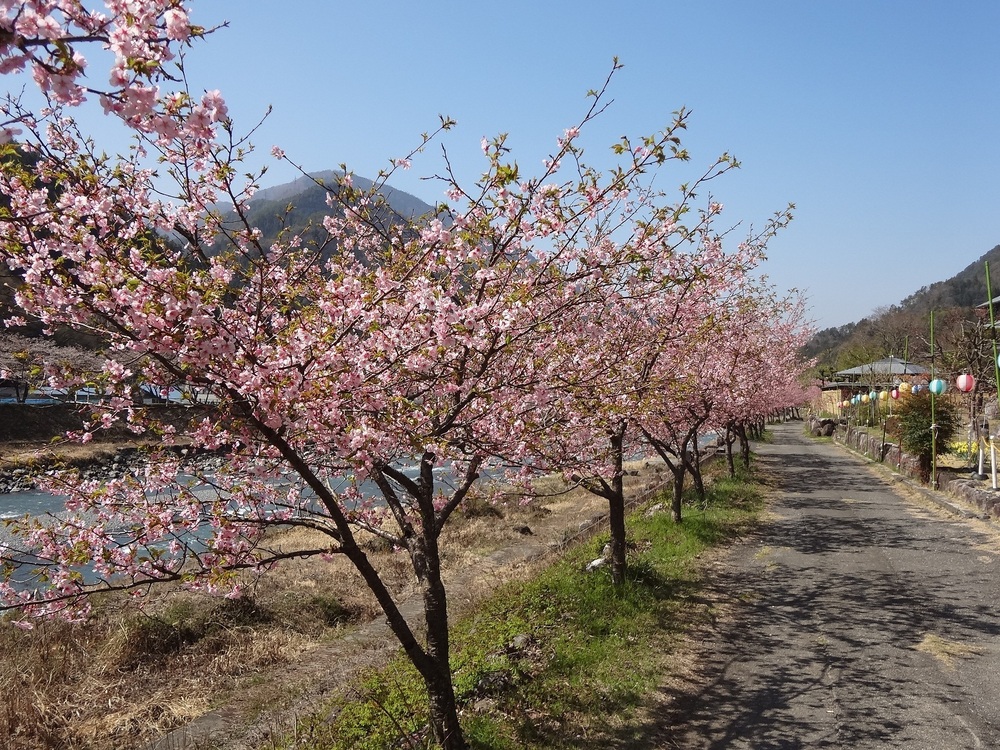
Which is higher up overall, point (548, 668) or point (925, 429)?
point (925, 429)

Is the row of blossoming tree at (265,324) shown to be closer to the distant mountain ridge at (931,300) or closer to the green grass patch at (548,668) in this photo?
the green grass patch at (548,668)

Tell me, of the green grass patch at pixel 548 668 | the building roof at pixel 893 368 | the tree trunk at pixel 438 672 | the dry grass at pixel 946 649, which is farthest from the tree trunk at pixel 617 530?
the building roof at pixel 893 368

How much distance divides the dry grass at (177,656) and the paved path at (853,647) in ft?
14.5

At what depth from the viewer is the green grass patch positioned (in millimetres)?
5555

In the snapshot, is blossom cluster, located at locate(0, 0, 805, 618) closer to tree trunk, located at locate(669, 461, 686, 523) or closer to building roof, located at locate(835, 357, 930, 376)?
tree trunk, located at locate(669, 461, 686, 523)

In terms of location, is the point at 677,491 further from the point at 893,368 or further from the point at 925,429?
the point at 893,368

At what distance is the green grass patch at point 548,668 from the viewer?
5555 mm

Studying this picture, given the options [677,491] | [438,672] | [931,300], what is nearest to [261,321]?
[438,672]

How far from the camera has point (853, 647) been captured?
714cm

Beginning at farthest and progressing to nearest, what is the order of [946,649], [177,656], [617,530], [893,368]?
[893,368]
[177,656]
[617,530]
[946,649]

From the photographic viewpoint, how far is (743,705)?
19.6 feet

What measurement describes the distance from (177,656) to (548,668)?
5780 mm

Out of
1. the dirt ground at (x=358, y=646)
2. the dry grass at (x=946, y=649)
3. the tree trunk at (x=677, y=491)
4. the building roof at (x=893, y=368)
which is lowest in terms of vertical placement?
the dirt ground at (x=358, y=646)

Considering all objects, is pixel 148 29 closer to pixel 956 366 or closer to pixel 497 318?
pixel 497 318
